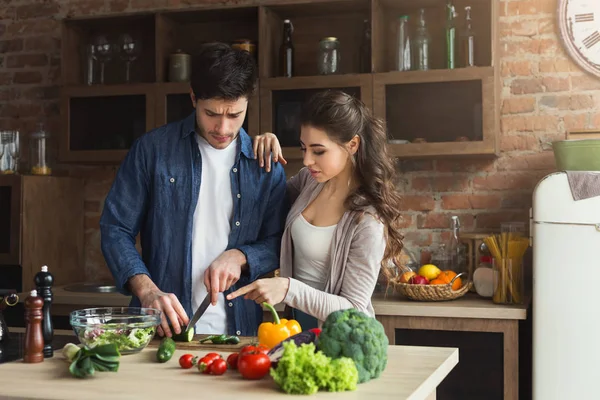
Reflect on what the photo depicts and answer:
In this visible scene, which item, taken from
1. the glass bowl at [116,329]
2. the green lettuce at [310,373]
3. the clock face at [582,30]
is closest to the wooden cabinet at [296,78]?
the clock face at [582,30]

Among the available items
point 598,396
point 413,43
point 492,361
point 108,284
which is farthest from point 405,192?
point 108,284

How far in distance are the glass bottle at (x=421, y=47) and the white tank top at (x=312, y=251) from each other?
1579mm

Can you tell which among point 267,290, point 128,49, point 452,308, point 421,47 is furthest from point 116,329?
point 128,49

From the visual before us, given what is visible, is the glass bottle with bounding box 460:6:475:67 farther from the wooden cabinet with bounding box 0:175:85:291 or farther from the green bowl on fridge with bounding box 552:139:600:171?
the wooden cabinet with bounding box 0:175:85:291

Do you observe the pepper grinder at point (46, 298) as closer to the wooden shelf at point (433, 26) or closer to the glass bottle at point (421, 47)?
the wooden shelf at point (433, 26)

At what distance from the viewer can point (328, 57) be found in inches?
156

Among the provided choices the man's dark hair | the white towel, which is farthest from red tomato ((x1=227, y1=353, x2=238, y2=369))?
the white towel

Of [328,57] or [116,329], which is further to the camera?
[328,57]

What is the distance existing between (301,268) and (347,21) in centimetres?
198

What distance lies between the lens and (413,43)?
3.91m

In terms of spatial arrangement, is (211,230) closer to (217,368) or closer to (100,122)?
(217,368)

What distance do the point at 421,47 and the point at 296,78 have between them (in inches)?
24.8

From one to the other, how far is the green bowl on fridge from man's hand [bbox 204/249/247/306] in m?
1.73

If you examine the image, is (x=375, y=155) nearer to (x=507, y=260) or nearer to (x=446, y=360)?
(x=446, y=360)
